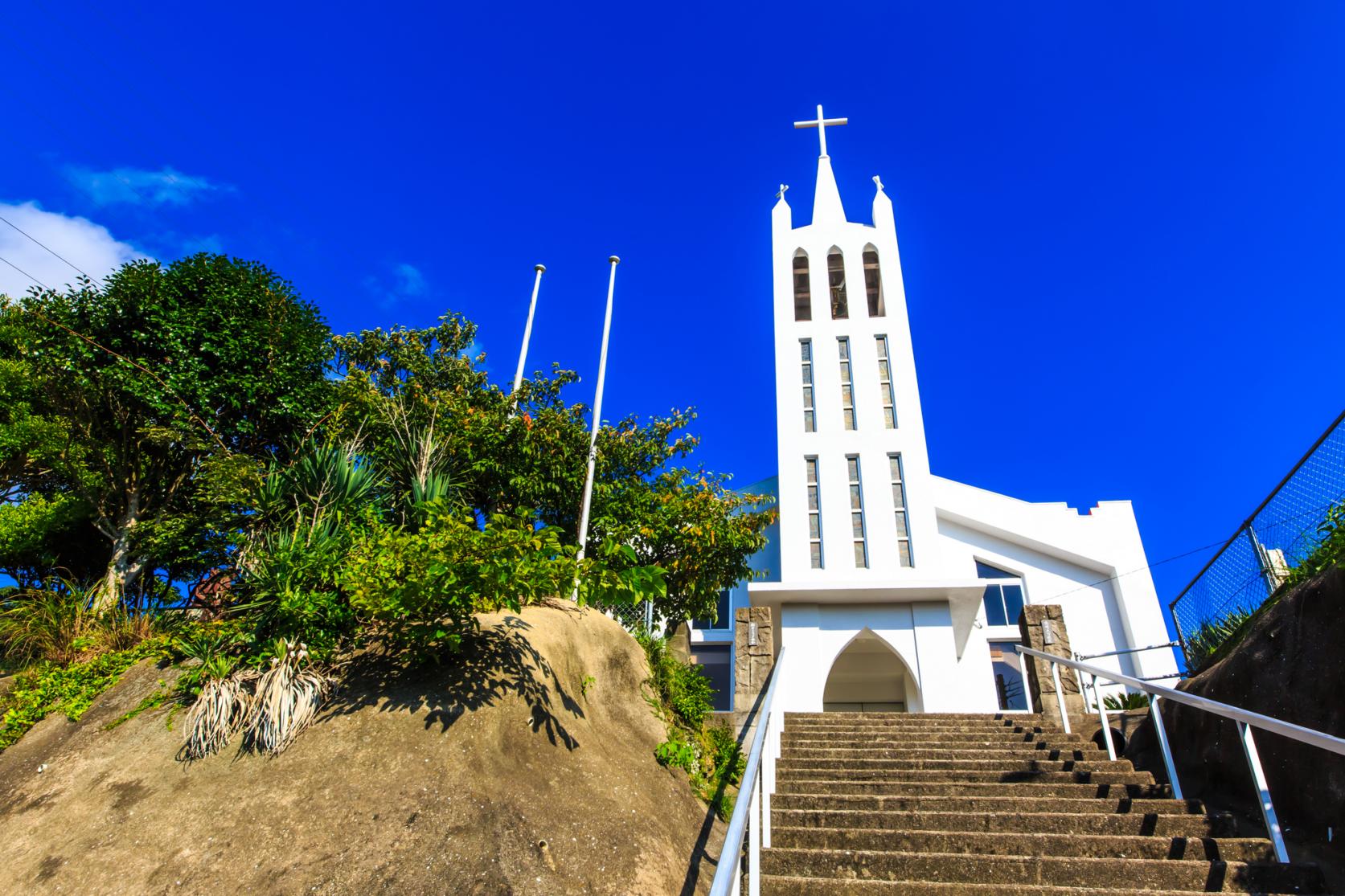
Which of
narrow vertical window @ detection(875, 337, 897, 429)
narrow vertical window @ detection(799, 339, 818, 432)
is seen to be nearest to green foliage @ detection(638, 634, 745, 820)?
narrow vertical window @ detection(799, 339, 818, 432)

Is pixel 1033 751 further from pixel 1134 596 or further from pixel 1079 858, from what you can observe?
pixel 1134 596

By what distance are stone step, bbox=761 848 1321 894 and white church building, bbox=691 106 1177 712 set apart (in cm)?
469

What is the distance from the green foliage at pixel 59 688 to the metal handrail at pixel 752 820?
6144 millimetres

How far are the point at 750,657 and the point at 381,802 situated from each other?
5619 millimetres

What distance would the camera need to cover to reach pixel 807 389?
53.7ft

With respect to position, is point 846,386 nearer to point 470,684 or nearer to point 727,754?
point 727,754

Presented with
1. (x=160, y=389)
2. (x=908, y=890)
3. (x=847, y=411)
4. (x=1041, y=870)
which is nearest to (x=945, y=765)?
(x=1041, y=870)

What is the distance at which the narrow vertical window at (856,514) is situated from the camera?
565 inches

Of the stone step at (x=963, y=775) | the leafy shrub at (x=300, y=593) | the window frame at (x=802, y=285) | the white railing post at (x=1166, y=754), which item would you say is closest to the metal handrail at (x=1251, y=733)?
the white railing post at (x=1166, y=754)

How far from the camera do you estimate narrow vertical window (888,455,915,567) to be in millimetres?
14242

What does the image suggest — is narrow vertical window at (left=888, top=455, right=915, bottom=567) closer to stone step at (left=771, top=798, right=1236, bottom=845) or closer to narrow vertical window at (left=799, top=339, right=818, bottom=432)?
narrow vertical window at (left=799, top=339, right=818, bottom=432)

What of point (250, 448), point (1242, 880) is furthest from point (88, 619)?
point (1242, 880)

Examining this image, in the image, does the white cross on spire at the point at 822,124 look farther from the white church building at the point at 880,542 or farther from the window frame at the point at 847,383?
the window frame at the point at 847,383

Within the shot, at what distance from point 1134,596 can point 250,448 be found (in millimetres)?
23558
